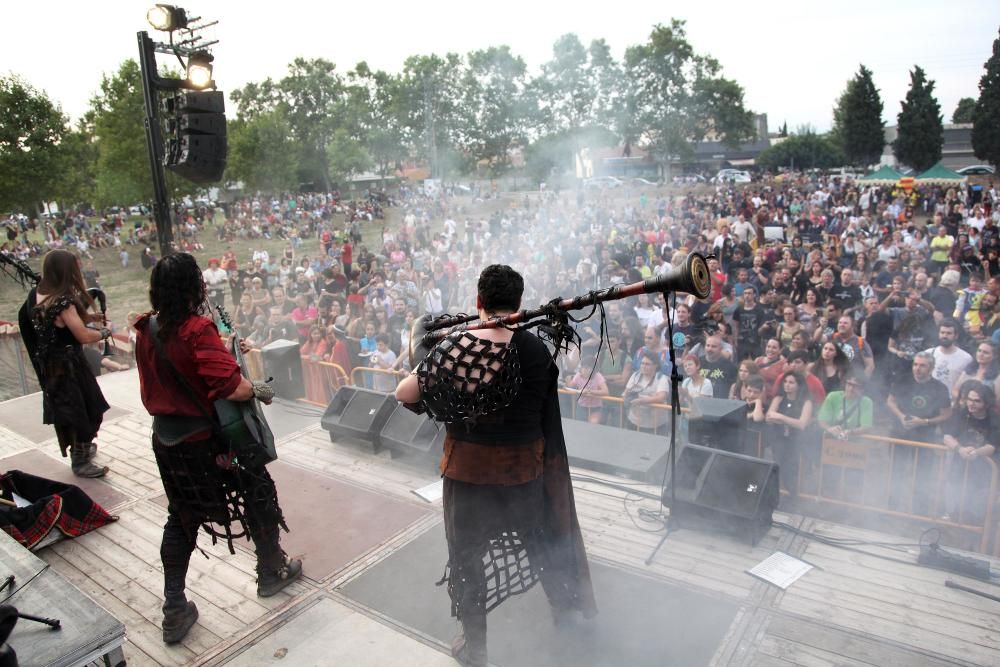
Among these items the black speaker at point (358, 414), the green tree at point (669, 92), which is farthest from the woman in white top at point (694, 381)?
the green tree at point (669, 92)

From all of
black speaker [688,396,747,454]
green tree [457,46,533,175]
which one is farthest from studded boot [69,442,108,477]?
green tree [457,46,533,175]

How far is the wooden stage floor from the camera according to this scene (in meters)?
2.90

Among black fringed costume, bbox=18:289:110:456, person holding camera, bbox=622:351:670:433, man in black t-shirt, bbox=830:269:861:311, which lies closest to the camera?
black fringed costume, bbox=18:289:110:456

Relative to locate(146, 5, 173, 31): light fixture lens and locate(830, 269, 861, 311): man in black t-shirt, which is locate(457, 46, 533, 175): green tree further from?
locate(146, 5, 173, 31): light fixture lens

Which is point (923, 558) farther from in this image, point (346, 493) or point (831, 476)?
point (346, 493)

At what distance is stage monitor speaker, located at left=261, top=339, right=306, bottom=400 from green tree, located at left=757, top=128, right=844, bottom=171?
5367cm

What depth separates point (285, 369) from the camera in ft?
21.9

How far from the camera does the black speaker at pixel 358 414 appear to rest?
5129mm

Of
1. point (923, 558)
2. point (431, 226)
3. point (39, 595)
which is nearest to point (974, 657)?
point (923, 558)

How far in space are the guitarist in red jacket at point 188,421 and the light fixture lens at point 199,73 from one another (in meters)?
3.02

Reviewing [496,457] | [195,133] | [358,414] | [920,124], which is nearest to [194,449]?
[496,457]

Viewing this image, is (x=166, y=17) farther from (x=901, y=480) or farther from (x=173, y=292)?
(x=901, y=480)

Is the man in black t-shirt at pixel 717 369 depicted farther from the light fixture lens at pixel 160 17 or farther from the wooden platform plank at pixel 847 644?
the light fixture lens at pixel 160 17

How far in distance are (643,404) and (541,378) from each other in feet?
10.3
